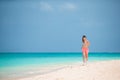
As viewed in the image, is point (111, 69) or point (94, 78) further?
point (111, 69)

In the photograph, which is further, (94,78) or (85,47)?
(85,47)

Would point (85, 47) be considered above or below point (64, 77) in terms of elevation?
above

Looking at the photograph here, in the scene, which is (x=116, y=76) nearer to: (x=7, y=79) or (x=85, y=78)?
(x=85, y=78)

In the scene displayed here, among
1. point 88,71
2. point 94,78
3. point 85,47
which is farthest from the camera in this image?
point 85,47

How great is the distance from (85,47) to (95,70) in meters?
1.66

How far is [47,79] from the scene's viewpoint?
5574mm

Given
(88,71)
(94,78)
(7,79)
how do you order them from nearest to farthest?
1. (94,78)
2. (88,71)
3. (7,79)

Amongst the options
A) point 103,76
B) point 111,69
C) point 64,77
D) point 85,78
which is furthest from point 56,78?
point 111,69

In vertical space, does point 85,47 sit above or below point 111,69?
above

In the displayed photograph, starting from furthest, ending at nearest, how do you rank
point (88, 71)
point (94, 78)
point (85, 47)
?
point (85, 47), point (88, 71), point (94, 78)

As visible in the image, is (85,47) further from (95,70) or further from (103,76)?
(103,76)

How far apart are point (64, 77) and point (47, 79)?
1.25 feet

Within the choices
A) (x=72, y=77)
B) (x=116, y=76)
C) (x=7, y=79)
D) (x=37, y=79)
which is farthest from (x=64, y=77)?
(x=7, y=79)

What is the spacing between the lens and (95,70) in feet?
20.3
